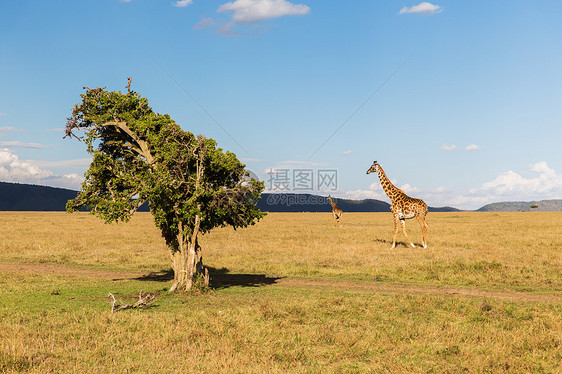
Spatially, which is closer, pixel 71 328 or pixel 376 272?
pixel 71 328

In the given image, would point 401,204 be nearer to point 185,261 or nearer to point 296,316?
point 185,261

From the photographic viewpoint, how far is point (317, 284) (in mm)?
20703

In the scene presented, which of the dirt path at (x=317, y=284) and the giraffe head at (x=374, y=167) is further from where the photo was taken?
the giraffe head at (x=374, y=167)

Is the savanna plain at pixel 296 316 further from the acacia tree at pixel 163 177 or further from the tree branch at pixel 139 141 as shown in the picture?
the tree branch at pixel 139 141

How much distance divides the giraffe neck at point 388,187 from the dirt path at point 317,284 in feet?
48.3

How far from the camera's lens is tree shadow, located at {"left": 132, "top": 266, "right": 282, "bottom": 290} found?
67.2ft

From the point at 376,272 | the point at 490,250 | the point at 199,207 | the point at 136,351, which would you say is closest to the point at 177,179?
the point at 199,207

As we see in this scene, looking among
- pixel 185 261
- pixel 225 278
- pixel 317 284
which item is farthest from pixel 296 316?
pixel 225 278

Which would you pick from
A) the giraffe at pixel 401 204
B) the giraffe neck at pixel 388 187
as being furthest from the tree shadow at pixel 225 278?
the giraffe neck at pixel 388 187

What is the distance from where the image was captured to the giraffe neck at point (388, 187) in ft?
113

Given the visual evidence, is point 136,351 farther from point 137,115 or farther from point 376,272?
point 376,272

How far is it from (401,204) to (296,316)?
21438 mm

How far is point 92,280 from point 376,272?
44.7ft

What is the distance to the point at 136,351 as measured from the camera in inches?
427
